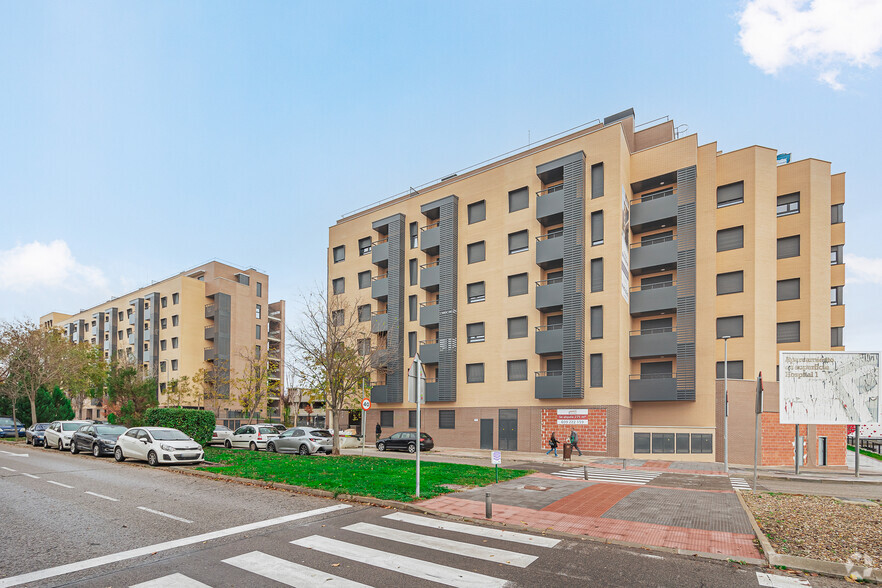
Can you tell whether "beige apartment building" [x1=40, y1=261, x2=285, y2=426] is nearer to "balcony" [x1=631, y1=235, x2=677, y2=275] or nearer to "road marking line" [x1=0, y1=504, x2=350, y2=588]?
"balcony" [x1=631, y1=235, x2=677, y2=275]

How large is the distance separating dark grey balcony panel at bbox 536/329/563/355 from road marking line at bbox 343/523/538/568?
2413 centimetres

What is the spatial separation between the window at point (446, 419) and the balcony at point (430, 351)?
3679 mm

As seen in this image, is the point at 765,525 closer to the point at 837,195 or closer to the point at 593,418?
the point at 593,418

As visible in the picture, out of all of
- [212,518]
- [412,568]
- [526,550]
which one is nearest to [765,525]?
[526,550]

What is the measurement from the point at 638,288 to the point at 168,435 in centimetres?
2677

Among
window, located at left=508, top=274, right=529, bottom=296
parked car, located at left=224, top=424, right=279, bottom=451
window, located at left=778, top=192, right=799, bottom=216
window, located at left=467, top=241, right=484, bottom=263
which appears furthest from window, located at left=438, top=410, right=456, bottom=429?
window, located at left=778, top=192, right=799, bottom=216

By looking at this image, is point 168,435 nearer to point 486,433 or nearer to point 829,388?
point 486,433

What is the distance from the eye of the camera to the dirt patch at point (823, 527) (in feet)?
27.0

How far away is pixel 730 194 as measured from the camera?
109 ft

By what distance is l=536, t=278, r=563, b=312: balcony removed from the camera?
3312 centimetres

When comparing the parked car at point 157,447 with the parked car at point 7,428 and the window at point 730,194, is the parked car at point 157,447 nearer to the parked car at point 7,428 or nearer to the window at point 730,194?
the parked car at point 7,428

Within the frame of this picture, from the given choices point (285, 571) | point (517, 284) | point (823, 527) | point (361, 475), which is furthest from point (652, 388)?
point (285, 571)

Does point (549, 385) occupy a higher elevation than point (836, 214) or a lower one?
lower

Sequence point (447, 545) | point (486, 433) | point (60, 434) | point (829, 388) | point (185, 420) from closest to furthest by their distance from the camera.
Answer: point (447, 545)
point (829, 388)
point (185, 420)
point (60, 434)
point (486, 433)
